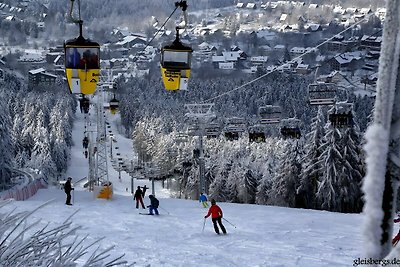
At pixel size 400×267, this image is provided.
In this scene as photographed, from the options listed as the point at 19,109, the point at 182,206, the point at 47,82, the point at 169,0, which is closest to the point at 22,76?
the point at 47,82

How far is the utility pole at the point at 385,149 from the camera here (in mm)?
1142

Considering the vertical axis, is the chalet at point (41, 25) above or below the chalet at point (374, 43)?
above

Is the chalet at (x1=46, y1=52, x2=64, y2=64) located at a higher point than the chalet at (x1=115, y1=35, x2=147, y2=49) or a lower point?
lower

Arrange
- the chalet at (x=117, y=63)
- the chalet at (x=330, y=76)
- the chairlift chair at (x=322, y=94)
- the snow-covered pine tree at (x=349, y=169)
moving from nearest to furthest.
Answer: the chalet at (x=330, y=76), the chairlift chair at (x=322, y=94), the snow-covered pine tree at (x=349, y=169), the chalet at (x=117, y=63)

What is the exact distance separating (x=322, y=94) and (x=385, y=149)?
13.8 m

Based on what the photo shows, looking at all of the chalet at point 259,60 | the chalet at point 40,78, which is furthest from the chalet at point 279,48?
the chalet at point 40,78

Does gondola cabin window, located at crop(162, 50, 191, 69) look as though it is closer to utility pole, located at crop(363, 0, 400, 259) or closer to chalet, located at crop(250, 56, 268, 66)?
utility pole, located at crop(363, 0, 400, 259)

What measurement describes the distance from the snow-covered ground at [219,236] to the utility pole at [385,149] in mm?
5432

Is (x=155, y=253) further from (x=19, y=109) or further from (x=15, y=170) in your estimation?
(x=19, y=109)

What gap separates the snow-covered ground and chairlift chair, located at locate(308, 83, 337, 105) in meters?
3.11

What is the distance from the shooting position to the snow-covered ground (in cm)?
883

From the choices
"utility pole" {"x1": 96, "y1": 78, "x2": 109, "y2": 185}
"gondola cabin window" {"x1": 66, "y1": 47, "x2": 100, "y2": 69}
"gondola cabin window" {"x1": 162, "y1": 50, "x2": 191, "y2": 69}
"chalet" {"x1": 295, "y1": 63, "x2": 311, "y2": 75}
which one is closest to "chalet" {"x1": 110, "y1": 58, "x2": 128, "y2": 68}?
"utility pole" {"x1": 96, "y1": 78, "x2": 109, "y2": 185}

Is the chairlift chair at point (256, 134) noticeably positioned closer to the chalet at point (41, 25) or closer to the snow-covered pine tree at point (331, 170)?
the snow-covered pine tree at point (331, 170)

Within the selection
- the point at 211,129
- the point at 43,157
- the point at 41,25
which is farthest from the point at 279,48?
the point at 211,129
